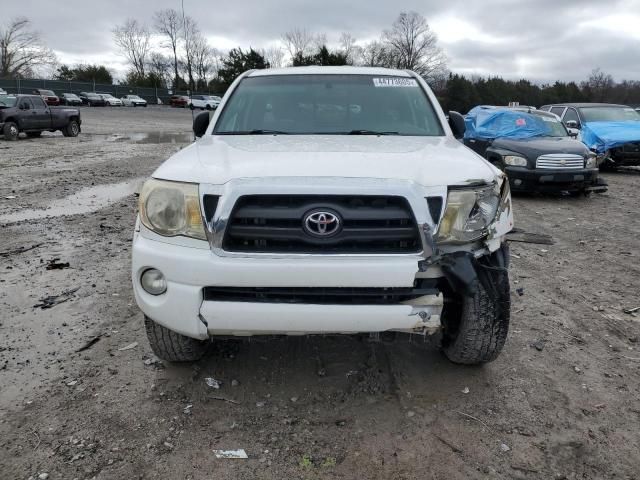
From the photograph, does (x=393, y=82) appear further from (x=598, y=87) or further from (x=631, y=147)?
(x=598, y=87)

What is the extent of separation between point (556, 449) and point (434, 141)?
1956 mm

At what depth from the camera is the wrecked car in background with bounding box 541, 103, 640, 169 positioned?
11.9 m

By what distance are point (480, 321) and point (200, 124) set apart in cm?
278

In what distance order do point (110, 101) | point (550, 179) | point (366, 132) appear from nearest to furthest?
1. point (366, 132)
2. point (550, 179)
3. point (110, 101)

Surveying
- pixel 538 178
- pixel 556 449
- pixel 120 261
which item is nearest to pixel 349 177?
pixel 556 449

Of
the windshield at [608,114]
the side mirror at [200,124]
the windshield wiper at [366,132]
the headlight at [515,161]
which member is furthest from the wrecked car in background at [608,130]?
the side mirror at [200,124]

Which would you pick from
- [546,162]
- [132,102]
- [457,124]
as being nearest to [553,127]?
[546,162]

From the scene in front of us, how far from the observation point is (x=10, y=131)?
1834cm

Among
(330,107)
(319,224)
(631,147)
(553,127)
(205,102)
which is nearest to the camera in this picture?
(319,224)

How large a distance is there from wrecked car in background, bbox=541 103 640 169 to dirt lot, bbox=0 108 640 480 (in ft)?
28.5

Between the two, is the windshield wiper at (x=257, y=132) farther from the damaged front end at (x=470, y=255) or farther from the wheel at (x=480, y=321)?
the wheel at (x=480, y=321)

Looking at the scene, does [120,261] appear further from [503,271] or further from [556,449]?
[556,449]

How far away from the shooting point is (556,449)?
242 centimetres

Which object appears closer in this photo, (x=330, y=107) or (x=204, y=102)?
(x=330, y=107)
